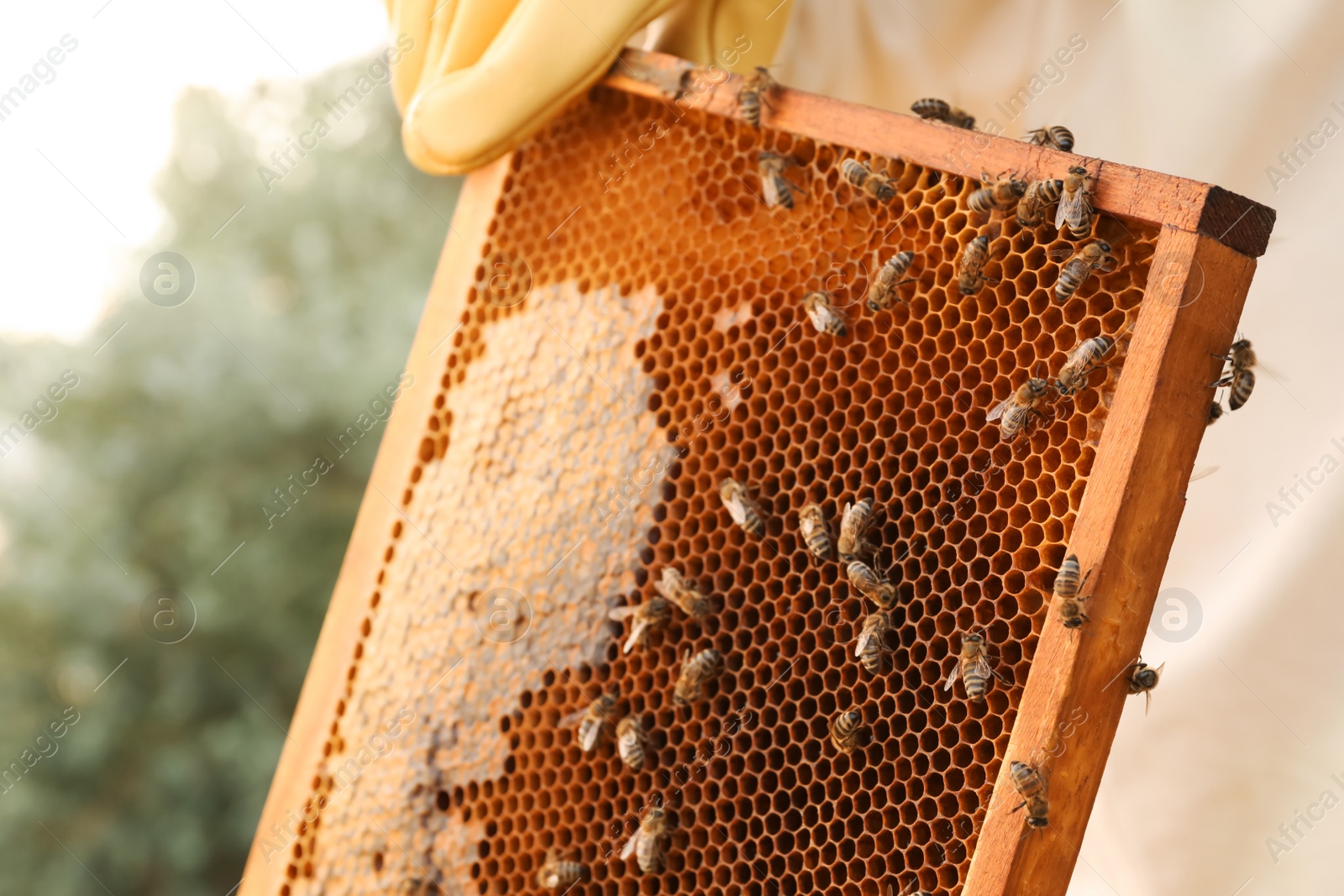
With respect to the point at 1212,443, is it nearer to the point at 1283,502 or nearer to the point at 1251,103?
the point at 1283,502

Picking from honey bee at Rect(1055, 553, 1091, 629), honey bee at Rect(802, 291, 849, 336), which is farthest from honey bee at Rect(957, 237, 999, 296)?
honey bee at Rect(1055, 553, 1091, 629)

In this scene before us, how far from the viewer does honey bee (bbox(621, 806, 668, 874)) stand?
173 centimetres

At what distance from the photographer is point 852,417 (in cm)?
173

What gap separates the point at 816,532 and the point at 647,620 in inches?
17.1

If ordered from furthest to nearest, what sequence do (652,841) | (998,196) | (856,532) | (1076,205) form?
(652,841) < (856,532) < (998,196) < (1076,205)

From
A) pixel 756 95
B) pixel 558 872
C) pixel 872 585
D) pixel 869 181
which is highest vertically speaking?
pixel 756 95

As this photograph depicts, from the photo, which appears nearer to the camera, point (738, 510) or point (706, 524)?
point (738, 510)

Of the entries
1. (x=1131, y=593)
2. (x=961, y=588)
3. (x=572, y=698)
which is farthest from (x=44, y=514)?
(x=1131, y=593)

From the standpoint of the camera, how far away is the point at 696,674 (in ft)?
5.71

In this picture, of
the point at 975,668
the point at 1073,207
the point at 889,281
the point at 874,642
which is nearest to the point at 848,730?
the point at 874,642

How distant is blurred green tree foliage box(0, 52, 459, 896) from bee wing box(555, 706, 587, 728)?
3.33 metres

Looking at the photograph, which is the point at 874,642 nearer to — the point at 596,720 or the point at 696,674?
the point at 696,674

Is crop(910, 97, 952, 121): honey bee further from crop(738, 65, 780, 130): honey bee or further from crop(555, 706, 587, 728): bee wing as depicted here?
crop(555, 706, 587, 728): bee wing

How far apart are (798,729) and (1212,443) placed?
140cm
